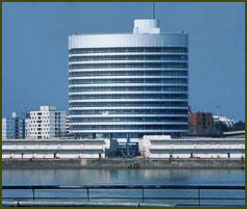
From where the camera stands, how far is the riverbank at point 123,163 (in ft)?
366

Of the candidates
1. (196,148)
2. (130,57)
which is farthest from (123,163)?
(130,57)

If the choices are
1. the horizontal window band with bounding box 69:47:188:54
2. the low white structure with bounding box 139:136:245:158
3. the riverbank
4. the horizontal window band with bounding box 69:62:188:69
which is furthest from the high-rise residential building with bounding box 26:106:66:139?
the riverbank

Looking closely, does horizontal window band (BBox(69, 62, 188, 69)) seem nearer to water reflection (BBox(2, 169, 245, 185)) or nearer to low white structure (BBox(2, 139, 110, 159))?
low white structure (BBox(2, 139, 110, 159))

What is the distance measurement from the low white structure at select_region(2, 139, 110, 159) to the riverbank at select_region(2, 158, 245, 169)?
4.53 metres

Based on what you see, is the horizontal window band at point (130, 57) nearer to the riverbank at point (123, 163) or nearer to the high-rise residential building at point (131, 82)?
the high-rise residential building at point (131, 82)

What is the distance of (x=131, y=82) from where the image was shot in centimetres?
14012

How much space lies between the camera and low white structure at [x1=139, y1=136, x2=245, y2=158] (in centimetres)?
12125

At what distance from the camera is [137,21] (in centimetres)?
14088

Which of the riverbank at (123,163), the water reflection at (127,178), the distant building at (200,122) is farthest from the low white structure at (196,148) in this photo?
the distant building at (200,122)

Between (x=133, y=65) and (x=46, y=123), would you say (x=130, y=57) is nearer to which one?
(x=133, y=65)

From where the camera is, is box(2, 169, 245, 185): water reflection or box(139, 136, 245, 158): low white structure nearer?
box(2, 169, 245, 185): water reflection

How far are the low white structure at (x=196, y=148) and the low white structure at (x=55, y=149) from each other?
5113 mm

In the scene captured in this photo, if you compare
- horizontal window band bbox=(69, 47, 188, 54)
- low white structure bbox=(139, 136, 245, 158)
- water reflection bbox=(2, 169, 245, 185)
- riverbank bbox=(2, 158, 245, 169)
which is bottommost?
water reflection bbox=(2, 169, 245, 185)

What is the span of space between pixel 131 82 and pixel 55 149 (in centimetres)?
1902
